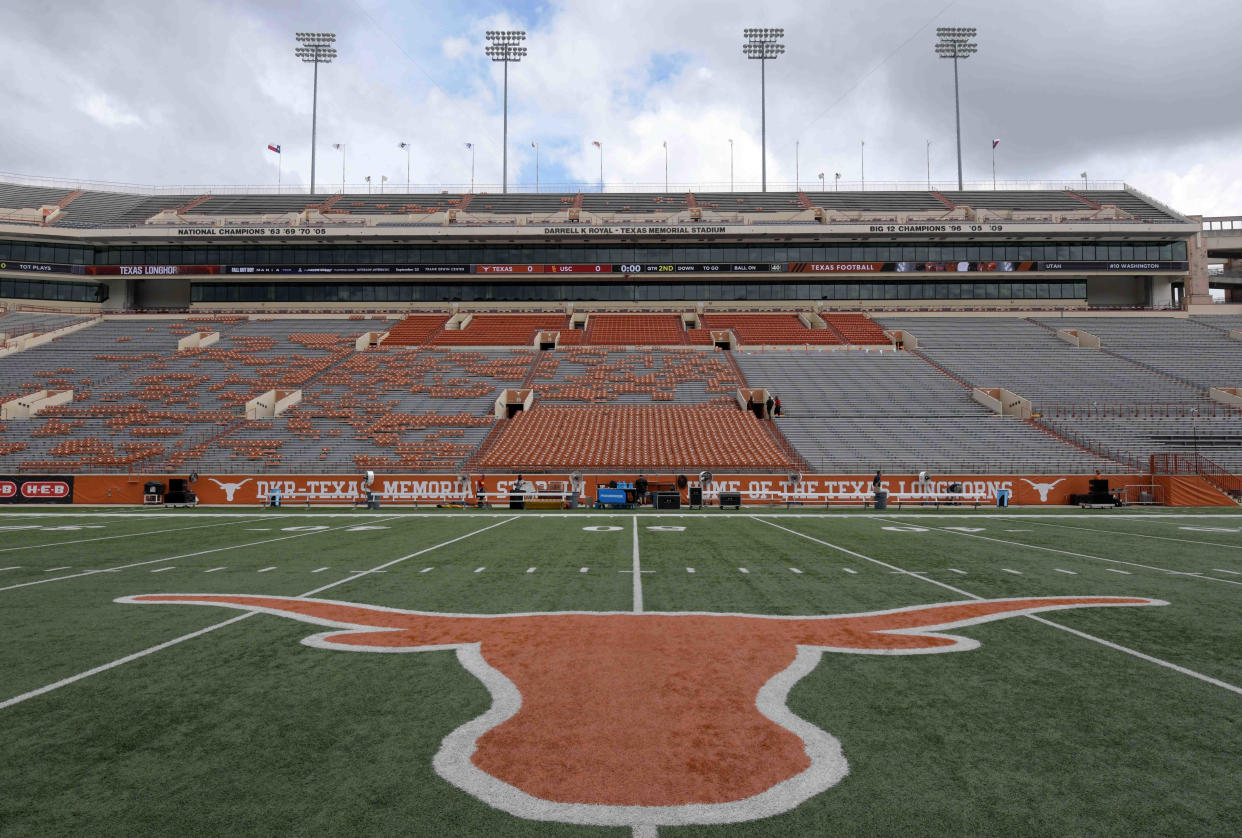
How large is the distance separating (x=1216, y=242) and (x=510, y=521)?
61.3 metres

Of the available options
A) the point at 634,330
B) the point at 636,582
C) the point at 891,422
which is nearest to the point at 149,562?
the point at 636,582

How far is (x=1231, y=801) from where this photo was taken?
3262 millimetres

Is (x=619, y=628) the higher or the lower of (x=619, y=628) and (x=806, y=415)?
the lower

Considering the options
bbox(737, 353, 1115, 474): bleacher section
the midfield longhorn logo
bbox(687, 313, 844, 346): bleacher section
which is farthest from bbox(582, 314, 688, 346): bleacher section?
the midfield longhorn logo

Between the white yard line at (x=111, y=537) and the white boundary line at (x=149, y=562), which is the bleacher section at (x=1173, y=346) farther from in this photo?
the white yard line at (x=111, y=537)

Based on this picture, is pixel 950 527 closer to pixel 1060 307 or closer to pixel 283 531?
pixel 283 531

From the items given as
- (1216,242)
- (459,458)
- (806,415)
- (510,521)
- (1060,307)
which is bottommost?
(510,521)

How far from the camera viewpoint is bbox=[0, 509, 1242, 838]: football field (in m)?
3.21

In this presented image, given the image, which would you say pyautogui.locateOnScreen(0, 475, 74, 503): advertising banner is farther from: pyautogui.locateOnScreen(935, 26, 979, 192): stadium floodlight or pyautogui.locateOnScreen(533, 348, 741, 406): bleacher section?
pyautogui.locateOnScreen(935, 26, 979, 192): stadium floodlight

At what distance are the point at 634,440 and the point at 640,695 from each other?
23.9 meters

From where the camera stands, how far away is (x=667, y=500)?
22750 mm

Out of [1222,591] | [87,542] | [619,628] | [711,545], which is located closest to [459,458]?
[87,542]

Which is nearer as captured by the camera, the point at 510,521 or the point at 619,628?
the point at 619,628

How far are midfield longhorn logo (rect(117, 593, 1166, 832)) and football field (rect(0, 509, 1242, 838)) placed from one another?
0.03 meters
